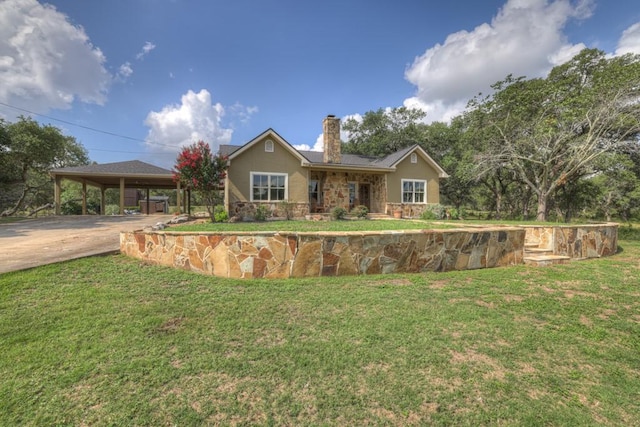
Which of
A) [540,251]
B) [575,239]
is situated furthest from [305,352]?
[575,239]

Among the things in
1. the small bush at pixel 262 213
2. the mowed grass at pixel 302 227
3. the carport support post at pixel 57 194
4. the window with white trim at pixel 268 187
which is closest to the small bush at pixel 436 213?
the mowed grass at pixel 302 227

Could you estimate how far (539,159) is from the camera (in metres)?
16.4

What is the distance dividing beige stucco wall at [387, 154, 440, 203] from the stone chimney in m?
3.67

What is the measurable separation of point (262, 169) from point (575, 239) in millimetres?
12757

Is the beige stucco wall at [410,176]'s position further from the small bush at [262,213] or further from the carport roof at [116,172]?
the carport roof at [116,172]

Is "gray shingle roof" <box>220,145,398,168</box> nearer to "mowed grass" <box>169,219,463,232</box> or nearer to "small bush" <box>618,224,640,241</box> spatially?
"mowed grass" <box>169,219,463,232</box>

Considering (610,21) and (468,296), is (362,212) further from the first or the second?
(610,21)

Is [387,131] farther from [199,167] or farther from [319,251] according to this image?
[319,251]

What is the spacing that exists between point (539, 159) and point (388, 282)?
55.2 feet

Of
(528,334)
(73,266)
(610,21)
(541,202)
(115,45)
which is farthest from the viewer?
(541,202)

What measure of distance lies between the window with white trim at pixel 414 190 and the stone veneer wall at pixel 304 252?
11911 mm

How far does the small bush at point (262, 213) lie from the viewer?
1367 cm

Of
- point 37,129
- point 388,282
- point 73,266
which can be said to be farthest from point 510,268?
point 37,129

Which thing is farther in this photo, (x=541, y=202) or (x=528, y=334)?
(x=541, y=202)
